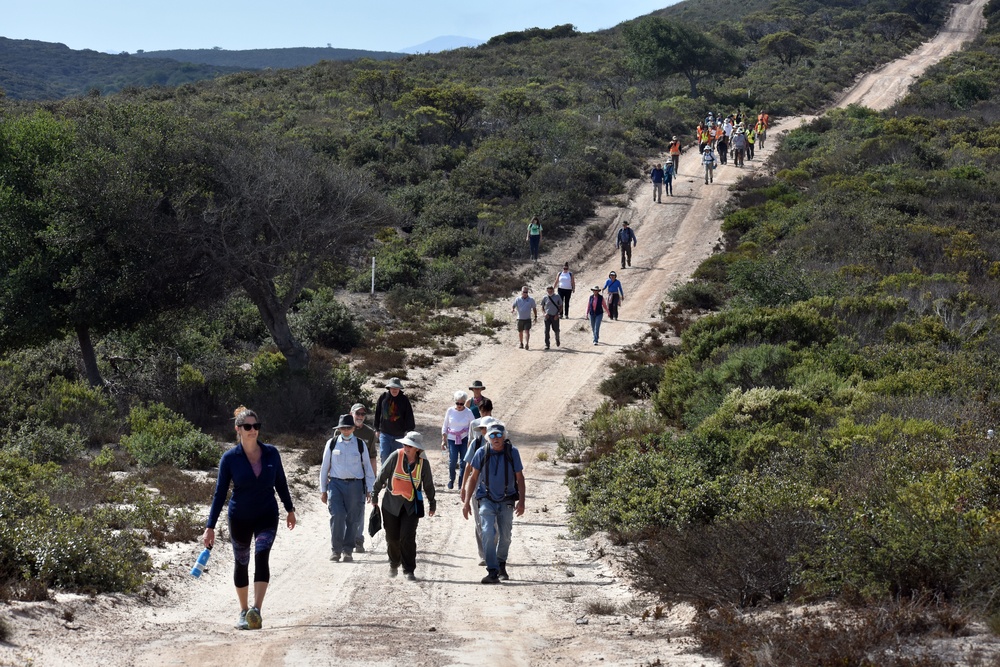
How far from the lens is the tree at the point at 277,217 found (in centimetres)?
1778

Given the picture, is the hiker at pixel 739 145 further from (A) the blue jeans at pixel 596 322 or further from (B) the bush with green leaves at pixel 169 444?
(B) the bush with green leaves at pixel 169 444

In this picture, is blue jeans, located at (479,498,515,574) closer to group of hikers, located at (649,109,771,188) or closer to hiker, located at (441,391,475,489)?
hiker, located at (441,391,475,489)

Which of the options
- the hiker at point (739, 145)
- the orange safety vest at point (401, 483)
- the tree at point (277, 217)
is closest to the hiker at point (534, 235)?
the tree at point (277, 217)

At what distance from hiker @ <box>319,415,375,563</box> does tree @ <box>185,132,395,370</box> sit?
8.08 metres

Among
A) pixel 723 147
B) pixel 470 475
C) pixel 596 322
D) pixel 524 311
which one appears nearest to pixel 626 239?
pixel 596 322

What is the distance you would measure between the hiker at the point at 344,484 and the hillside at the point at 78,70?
5155 inches

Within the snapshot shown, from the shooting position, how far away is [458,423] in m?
13.0

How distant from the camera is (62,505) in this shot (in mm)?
10039

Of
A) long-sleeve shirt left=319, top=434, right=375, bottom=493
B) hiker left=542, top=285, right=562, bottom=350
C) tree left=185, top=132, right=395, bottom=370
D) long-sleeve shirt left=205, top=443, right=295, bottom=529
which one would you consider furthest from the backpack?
hiker left=542, top=285, right=562, bottom=350

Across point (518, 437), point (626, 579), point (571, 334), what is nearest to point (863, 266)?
point (571, 334)

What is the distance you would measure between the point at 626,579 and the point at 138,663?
15.5 feet

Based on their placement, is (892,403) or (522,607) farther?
(892,403)

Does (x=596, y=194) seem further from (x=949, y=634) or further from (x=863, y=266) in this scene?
(x=949, y=634)

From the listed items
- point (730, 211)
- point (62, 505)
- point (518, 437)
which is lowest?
point (518, 437)
